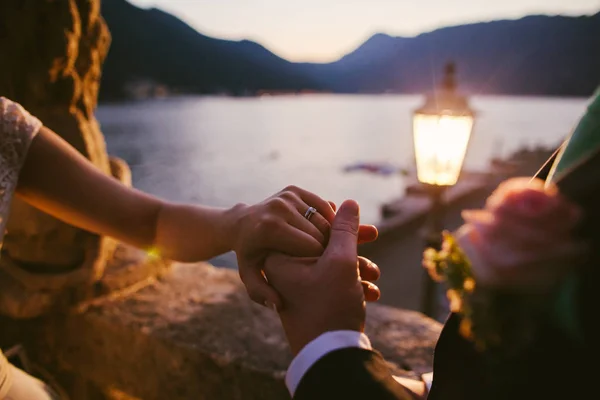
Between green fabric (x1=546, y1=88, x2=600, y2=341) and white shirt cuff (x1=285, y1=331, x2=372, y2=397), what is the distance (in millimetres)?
358

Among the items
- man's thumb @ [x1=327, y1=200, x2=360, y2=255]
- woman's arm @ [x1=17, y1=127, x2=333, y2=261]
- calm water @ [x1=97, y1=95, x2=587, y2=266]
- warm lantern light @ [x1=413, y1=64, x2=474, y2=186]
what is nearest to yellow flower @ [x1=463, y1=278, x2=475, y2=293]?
man's thumb @ [x1=327, y1=200, x2=360, y2=255]

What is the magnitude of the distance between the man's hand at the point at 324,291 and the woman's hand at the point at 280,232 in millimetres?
60

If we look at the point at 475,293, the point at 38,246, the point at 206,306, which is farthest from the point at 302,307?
the point at 38,246

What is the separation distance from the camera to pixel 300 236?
1181 mm

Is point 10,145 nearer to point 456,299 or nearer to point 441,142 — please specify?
point 456,299

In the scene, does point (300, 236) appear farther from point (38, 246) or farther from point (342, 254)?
point (38, 246)

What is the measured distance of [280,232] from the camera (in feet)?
4.02

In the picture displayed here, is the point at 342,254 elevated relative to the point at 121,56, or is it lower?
elevated

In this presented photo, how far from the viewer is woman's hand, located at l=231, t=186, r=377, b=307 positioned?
3.85 ft

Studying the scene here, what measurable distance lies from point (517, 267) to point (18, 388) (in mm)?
1466

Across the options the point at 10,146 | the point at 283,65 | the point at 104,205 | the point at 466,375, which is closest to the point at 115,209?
the point at 104,205

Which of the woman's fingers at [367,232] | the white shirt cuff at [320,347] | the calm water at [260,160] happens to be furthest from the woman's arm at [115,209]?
the calm water at [260,160]

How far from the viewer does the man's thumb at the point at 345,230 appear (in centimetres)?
101

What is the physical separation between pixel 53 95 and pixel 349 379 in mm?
1791
